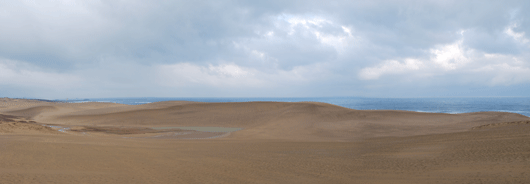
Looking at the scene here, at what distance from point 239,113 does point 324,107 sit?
9.15 m

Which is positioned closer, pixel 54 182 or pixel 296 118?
pixel 54 182

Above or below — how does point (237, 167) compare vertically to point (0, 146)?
below

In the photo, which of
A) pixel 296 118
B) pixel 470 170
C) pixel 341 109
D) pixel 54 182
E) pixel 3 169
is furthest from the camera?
pixel 341 109

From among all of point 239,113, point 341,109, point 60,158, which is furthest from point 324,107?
point 60,158

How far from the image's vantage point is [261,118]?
28.9m

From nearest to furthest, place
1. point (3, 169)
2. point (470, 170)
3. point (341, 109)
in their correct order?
point (3, 169) < point (470, 170) < point (341, 109)

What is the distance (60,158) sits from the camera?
8.46 metres

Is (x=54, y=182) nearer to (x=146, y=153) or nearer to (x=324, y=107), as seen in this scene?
(x=146, y=153)

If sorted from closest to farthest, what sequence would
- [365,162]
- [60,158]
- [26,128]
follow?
[60,158] < [365,162] < [26,128]

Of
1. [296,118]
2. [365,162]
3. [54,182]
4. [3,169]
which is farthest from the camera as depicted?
[296,118]

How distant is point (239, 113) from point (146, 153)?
20.7 m

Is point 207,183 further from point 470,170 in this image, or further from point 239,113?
point 239,113

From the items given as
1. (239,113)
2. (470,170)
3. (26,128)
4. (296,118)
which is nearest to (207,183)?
(470,170)

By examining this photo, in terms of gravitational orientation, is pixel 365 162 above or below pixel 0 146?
below
